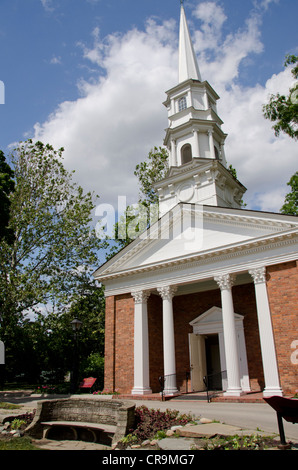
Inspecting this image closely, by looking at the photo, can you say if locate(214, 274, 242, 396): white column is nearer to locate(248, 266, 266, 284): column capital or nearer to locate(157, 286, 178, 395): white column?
locate(248, 266, 266, 284): column capital

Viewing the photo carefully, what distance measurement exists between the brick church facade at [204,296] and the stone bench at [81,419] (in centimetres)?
720

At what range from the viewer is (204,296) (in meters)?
19.5

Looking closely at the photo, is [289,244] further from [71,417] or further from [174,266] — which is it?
[71,417]

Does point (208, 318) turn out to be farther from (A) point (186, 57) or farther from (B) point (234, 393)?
(A) point (186, 57)

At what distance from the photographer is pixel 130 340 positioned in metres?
18.3

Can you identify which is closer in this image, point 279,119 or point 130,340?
point 279,119

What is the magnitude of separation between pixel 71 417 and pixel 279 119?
13.2 meters

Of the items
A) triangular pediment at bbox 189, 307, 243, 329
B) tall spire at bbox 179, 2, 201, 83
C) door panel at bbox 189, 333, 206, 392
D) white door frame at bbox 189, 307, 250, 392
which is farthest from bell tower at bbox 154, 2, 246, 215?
door panel at bbox 189, 333, 206, 392

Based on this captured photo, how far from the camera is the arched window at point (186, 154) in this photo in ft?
79.6

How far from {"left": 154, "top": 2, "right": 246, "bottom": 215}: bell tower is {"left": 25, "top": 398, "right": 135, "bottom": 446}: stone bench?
1462 centimetres

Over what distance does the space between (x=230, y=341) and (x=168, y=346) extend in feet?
11.1

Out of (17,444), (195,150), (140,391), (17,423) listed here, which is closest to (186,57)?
(195,150)

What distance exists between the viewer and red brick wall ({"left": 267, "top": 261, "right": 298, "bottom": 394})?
43.5ft
